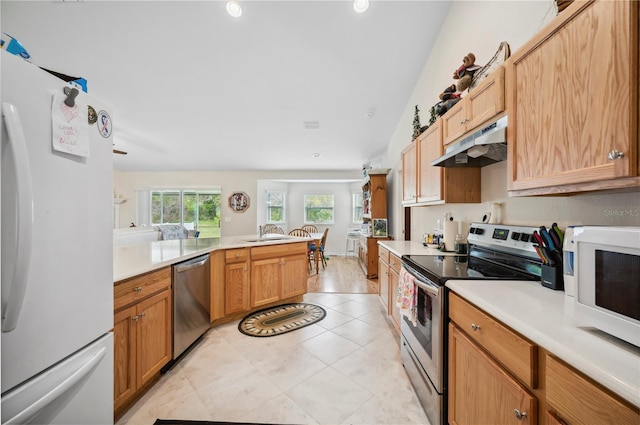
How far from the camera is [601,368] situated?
0.54 metres

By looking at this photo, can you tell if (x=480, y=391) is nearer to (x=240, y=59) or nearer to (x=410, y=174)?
(x=410, y=174)

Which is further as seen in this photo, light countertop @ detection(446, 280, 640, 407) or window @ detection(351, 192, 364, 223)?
window @ detection(351, 192, 364, 223)

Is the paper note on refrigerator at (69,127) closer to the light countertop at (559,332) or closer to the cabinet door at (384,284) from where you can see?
the light countertop at (559,332)

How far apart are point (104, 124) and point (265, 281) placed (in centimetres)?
227

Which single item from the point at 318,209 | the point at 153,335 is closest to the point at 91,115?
the point at 153,335

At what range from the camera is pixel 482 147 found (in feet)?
4.75

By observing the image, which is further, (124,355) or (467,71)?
(467,71)

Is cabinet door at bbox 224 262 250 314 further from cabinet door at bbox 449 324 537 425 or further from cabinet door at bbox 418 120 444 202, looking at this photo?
cabinet door at bbox 449 324 537 425

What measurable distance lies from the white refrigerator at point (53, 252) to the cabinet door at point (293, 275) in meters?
2.12

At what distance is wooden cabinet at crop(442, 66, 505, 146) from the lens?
4.16 ft

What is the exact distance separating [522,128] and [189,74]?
3.35 m

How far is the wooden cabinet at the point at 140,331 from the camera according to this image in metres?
1.41

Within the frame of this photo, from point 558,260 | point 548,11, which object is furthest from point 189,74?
point 558,260

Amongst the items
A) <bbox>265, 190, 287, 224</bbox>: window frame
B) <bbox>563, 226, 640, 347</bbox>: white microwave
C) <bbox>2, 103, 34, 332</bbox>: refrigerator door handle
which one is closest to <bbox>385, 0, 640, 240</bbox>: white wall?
<bbox>563, 226, 640, 347</bbox>: white microwave
